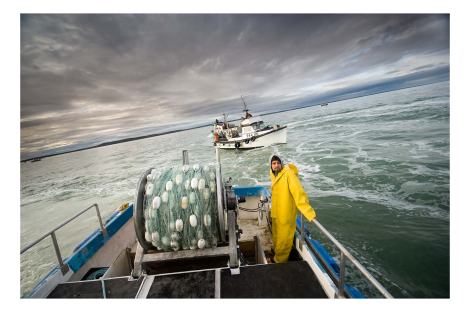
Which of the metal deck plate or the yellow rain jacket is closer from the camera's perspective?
the metal deck plate

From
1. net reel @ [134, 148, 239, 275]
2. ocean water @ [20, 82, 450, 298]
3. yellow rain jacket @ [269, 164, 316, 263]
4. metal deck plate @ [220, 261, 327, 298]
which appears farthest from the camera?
ocean water @ [20, 82, 450, 298]

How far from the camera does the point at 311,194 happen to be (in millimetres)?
9031

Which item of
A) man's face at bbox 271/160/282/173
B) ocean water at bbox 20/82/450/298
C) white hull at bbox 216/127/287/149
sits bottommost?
ocean water at bbox 20/82/450/298

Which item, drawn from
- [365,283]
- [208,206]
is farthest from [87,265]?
[365,283]

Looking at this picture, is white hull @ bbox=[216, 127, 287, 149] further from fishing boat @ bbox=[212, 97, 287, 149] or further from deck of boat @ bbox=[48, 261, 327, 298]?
deck of boat @ bbox=[48, 261, 327, 298]

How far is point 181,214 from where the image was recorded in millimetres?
2641

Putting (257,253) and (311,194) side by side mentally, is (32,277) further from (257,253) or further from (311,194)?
(311,194)

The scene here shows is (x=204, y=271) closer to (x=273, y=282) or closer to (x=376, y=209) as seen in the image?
(x=273, y=282)

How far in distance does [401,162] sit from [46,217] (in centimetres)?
2230

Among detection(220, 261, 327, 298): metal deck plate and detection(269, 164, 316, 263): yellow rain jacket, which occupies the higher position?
detection(269, 164, 316, 263): yellow rain jacket

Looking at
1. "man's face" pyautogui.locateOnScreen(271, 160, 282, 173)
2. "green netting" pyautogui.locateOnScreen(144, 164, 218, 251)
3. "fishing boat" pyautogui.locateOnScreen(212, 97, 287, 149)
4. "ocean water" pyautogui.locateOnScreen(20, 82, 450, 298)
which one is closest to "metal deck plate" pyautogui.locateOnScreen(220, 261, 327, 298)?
"green netting" pyautogui.locateOnScreen(144, 164, 218, 251)

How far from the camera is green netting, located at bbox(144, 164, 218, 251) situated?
8.61 feet

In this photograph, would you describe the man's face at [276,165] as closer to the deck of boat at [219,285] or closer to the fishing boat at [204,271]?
the fishing boat at [204,271]

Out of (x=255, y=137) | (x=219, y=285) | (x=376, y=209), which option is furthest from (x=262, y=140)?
(x=219, y=285)
